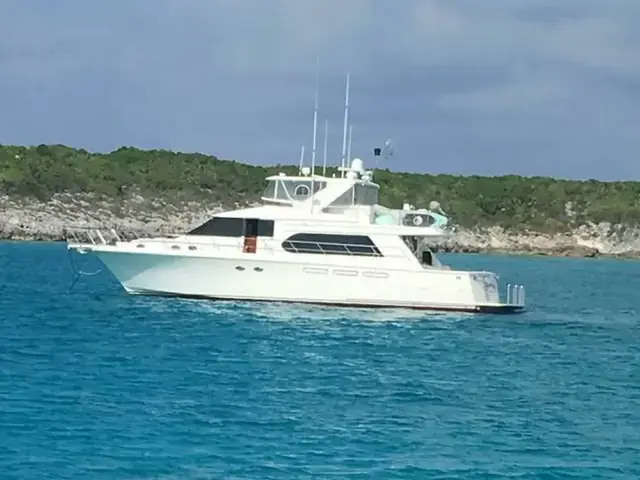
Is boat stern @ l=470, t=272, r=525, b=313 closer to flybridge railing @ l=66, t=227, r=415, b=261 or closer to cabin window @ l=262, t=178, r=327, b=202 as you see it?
flybridge railing @ l=66, t=227, r=415, b=261

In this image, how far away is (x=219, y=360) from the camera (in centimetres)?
2320

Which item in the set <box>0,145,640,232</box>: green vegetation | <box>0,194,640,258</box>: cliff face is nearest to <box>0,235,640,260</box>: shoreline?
<box>0,194,640,258</box>: cliff face

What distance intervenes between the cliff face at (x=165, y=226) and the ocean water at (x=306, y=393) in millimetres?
39982

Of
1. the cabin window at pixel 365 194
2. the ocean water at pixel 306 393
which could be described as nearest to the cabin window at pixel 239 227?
the ocean water at pixel 306 393

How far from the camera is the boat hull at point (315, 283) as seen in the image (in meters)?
30.9

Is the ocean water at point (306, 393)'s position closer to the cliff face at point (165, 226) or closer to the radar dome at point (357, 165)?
the radar dome at point (357, 165)

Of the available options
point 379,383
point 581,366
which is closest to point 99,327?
point 379,383

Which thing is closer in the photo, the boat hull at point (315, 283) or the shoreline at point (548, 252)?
the boat hull at point (315, 283)

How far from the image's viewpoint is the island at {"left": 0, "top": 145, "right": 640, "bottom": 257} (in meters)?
82.4

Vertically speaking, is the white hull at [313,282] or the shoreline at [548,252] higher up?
the shoreline at [548,252]

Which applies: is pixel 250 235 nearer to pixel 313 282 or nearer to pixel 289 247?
pixel 289 247

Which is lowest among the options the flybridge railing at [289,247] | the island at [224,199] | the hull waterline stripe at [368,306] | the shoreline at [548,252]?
the hull waterline stripe at [368,306]

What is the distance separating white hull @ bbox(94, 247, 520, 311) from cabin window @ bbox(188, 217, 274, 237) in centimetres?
77

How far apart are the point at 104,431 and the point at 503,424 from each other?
582 centimetres
